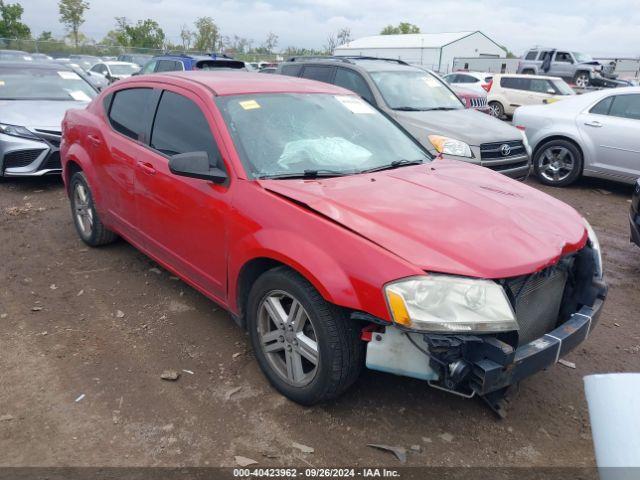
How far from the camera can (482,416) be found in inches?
113

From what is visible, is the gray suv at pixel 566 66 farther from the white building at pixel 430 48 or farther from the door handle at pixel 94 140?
the door handle at pixel 94 140

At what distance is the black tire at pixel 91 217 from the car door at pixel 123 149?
1.43 feet

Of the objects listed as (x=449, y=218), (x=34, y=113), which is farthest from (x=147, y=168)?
(x=34, y=113)

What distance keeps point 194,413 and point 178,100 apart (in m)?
2.15

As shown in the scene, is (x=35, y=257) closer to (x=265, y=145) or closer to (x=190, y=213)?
(x=190, y=213)

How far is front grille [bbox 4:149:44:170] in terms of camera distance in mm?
6859

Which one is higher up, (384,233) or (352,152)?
(352,152)

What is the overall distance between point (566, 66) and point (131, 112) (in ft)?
86.7

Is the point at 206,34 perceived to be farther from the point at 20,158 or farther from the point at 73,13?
the point at 20,158

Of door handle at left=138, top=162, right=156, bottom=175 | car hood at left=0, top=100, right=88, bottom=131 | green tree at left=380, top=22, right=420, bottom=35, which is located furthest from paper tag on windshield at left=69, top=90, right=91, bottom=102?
green tree at left=380, top=22, right=420, bottom=35

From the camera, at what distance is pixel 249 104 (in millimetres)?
3436

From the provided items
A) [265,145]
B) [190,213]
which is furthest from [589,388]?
[190,213]

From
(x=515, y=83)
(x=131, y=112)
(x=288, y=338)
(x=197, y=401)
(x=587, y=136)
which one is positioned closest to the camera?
(x=288, y=338)

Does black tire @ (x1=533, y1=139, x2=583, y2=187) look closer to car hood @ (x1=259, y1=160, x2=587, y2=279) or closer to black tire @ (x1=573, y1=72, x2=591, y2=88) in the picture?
car hood @ (x1=259, y1=160, x2=587, y2=279)
